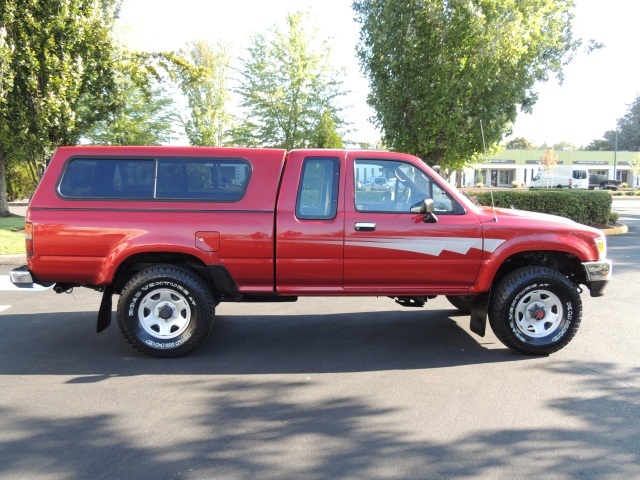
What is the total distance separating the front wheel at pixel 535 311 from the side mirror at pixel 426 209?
1.01 m

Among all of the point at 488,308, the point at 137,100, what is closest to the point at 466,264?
the point at 488,308

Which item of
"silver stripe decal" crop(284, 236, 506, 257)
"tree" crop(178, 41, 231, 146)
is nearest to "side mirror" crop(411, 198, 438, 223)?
"silver stripe decal" crop(284, 236, 506, 257)

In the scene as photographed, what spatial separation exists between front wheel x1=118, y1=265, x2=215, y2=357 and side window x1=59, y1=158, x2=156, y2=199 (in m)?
0.80

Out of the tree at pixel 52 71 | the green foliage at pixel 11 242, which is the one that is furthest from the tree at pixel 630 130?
the green foliage at pixel 11 242

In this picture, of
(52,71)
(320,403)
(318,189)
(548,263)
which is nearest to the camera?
(320,403)

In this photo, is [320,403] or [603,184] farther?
[603,184]

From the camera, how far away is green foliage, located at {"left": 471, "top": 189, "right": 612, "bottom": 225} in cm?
1666

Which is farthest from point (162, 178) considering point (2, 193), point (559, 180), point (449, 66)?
point (559, 180)

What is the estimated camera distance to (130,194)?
5.17 m

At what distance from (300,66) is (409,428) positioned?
24.0m

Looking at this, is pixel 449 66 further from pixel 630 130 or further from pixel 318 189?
pixel 630 130

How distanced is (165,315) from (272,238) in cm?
129

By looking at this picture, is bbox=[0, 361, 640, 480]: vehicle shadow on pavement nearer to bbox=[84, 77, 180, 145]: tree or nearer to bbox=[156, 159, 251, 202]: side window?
bbox=[156, 159, 251, 202]: side window

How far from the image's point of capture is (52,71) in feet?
44.4
